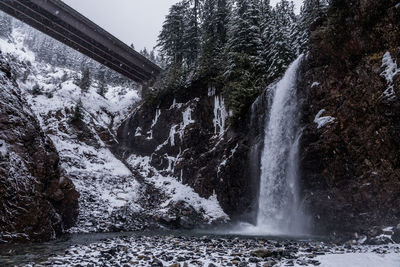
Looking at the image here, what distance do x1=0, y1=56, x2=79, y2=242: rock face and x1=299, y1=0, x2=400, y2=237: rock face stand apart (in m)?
12.9

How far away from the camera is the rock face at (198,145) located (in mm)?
20750

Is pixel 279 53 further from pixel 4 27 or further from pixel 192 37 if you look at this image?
pixel 4 27

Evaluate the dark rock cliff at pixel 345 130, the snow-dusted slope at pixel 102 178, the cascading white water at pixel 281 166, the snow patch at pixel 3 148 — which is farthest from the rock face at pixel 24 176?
the dark rock cliff at pixel 345 130

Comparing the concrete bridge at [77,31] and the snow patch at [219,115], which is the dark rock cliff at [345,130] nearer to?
the snow patch at [219,115]

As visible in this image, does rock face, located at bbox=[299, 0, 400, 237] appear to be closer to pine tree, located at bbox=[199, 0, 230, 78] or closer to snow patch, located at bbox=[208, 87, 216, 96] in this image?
snow patch, located at bbox=[208, 87, 216, 96]

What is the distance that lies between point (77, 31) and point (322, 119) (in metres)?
30.5

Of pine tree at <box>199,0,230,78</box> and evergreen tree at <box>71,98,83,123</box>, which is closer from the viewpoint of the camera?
evergreen tree at <box>71,98,83,123</box>

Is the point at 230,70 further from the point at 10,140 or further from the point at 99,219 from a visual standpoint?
the point at 10,140

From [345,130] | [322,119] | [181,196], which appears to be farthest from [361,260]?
[181,196]

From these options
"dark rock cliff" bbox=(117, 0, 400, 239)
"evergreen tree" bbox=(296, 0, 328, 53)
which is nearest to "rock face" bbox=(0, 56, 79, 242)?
"dark rock cliff" bbox=(117, 0, 400, 239)

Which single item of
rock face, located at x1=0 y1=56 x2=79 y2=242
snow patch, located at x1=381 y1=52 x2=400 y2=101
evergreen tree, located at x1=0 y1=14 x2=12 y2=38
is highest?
evergreen tree, located at x1=0 y1=14 x2=12 y2=38

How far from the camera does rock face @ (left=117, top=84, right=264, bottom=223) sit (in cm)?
2075

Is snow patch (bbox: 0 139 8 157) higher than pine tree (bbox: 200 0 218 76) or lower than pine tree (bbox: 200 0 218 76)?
lower

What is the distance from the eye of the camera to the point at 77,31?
3256cm
